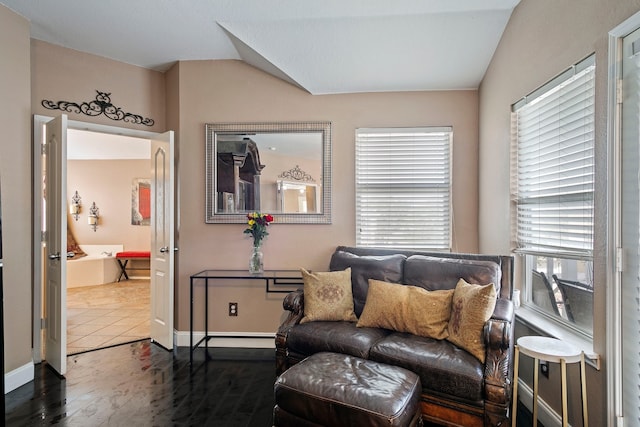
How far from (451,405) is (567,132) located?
1704mm

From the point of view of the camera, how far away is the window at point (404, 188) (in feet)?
11.2

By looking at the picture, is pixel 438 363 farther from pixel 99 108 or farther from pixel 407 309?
pixel 99 108

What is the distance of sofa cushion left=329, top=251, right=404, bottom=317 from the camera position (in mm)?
2830

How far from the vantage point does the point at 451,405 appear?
1.98 meters

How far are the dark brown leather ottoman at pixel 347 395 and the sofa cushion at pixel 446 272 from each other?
86cm

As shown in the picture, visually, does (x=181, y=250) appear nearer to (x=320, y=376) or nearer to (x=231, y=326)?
(x=231, y=326)

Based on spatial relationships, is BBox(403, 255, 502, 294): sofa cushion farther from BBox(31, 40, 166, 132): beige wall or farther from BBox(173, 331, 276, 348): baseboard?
BBox(31, 40, 166, 132): beige wall

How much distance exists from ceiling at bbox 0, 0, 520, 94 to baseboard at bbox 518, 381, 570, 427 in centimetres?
256

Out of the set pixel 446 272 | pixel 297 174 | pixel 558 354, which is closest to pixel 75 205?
pixel 297 174

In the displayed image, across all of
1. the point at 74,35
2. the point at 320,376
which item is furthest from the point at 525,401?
the point at 74,35

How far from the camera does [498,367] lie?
1.92 meters

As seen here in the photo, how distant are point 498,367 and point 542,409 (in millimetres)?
603

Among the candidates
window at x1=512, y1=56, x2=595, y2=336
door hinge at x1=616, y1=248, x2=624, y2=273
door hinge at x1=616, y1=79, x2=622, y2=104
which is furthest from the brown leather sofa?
door hinge at x1=616, y1=79, x2=622, y2=104

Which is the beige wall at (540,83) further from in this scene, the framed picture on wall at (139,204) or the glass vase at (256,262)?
the framed picture on wall at (139,204)
